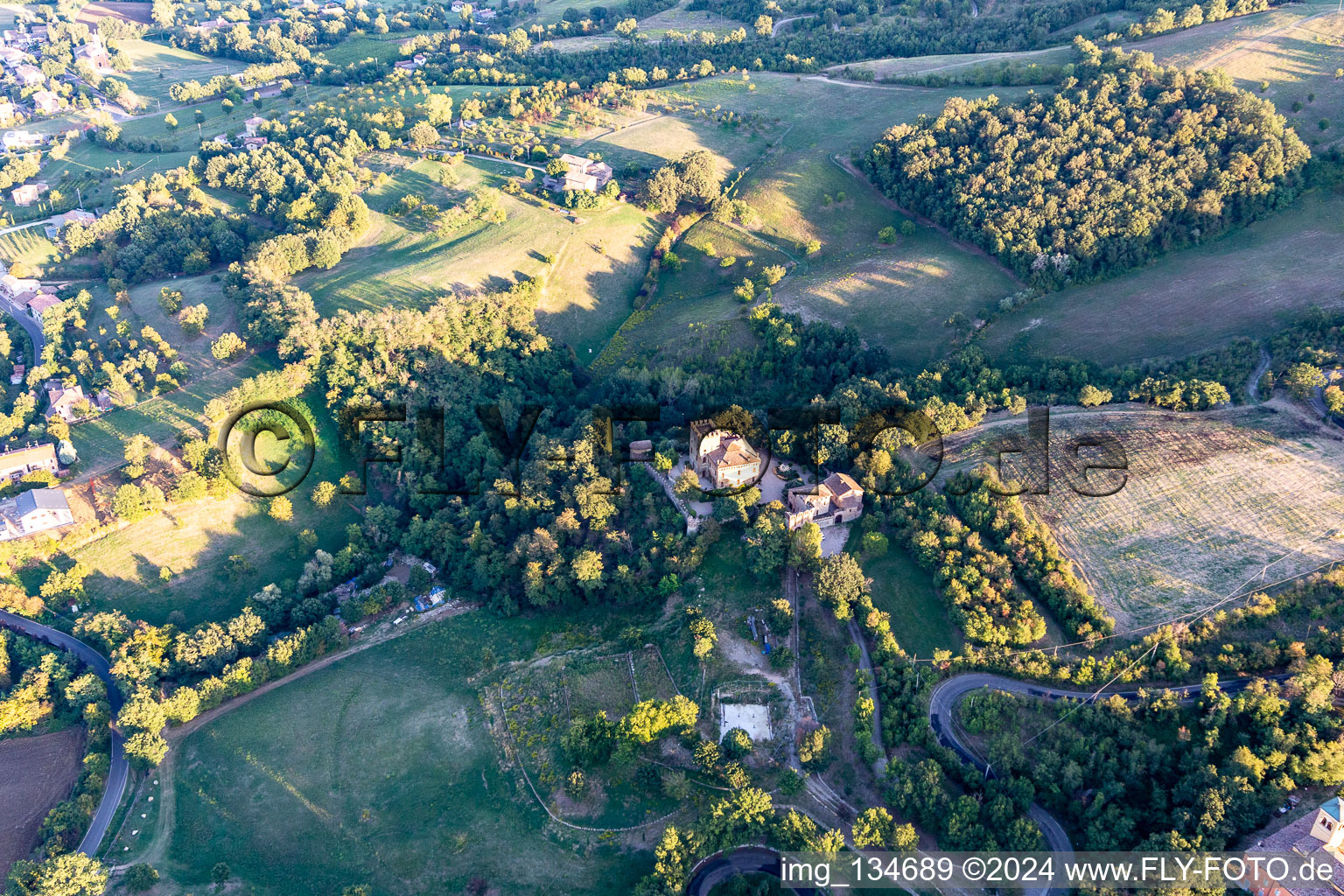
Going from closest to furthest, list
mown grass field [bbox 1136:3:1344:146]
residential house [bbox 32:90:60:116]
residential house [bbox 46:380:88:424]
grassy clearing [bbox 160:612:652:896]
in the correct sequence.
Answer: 1. grassy clearing [bbox 160:612:652:896]
2. residential house [bbox 46:380:88:424]
3. mown grass field [bbox 1136:3:1344:146]
4. residential house [bbox 32:90:60:116]

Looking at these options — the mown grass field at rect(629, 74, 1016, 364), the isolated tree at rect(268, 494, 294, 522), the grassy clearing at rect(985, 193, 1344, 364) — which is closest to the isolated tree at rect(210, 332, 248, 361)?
the isolated tree at rect(268, 494, 294, 522)

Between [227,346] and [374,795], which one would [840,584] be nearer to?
[374,795]

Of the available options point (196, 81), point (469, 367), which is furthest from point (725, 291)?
point (196, 81)

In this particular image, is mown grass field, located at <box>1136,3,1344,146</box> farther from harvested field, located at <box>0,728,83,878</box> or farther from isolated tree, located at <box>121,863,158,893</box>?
harvested field, located at <box>0,728,83,878</box>

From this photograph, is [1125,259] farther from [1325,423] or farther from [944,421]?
[944,421]

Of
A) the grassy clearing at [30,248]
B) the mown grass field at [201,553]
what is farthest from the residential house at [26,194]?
the mown grass field at [201,553]
